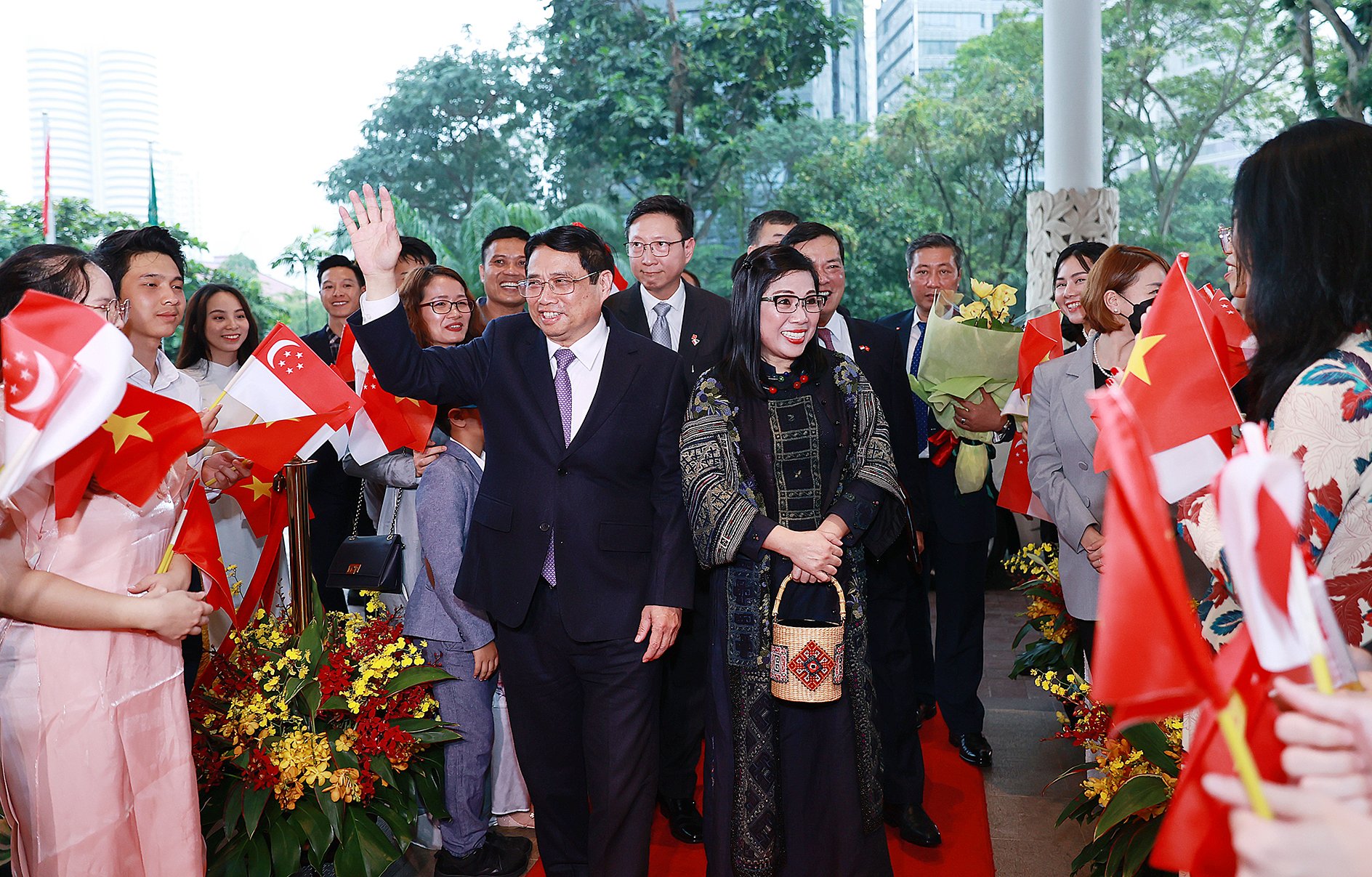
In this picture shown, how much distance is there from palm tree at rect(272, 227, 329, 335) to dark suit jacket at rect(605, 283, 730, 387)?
5.75 m

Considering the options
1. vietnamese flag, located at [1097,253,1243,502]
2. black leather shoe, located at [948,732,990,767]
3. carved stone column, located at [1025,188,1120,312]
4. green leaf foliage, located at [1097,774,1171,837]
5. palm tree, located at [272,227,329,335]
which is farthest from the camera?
palm tree, located at [272,227,329,335]

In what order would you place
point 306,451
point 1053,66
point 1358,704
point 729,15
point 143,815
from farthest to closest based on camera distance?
1. point 729,15
2. point 1053,66
3. point 306,451
4. point 143,815
5. point 1358,704

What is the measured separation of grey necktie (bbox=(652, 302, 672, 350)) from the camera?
3287 millimetres

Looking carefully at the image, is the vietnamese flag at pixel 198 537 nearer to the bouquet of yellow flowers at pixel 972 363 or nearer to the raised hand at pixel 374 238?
the raised hand at pixel 374 238

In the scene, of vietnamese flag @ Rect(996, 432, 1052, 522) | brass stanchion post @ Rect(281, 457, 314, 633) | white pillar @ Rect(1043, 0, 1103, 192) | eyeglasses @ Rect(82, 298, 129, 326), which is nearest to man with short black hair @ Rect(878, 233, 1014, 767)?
vietnamese flag @ Rect(996, 432, 1052, 522)

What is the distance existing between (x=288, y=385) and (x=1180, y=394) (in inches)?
80.1

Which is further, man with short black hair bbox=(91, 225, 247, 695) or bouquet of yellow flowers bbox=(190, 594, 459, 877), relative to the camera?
man with short black hair bbox=(91, 225, 247, 695)

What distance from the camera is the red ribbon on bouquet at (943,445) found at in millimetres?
3533

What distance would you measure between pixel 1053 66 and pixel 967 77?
4103 millimetres

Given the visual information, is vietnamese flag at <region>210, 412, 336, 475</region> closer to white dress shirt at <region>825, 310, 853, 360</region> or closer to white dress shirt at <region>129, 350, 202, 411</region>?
white dress shirt at <region>129, 350, 202, 411</region>

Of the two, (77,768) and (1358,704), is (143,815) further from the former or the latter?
(1358,704)

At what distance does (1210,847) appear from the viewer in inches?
35.2

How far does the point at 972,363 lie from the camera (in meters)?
3.30

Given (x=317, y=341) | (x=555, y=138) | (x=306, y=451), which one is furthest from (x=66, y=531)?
(x=555, y=138)
